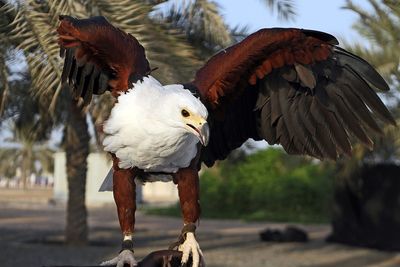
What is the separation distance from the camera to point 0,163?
48.8 meters

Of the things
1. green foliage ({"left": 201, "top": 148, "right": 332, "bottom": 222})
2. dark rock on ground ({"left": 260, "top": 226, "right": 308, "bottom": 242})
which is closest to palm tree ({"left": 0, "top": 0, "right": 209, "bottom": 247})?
dark rock on ground ({"left": 260, "top": 226, "right": 308, "bottom": 242})

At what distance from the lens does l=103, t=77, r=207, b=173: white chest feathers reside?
3234 millimetres

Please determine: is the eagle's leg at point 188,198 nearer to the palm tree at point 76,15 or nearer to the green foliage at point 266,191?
the palm tree at point 76,15

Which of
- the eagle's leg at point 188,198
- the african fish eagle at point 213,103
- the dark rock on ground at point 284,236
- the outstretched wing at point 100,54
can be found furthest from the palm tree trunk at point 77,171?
the eagle's leg at point 188,198

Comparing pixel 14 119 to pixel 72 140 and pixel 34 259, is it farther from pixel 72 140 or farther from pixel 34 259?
pixel 34 259

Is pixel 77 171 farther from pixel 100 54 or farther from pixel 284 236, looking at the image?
pixel 100 54

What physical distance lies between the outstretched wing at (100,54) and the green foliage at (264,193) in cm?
2152

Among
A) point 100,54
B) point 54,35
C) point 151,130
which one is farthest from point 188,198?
point 54,35

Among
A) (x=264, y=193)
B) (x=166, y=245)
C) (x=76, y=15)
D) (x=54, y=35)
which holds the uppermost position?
(x=76, y=15)

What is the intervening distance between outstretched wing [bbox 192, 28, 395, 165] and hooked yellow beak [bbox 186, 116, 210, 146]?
0.41m

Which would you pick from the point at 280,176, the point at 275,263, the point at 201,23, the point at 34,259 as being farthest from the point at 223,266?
the point at 280,176

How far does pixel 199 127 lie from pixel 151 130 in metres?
0.22

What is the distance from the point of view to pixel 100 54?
355 centimetres

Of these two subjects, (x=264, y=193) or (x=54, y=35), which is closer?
(x=54, y=35)
